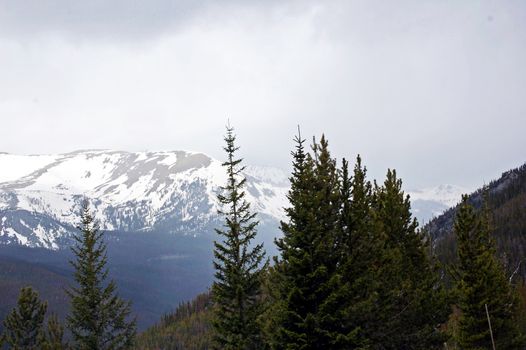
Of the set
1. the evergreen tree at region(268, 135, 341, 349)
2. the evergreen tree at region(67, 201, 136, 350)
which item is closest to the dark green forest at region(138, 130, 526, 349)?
the evergreen tree at region(268, 135, 341, 349)

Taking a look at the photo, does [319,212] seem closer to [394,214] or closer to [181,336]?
[394,214]

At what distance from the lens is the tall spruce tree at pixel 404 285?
27797mm

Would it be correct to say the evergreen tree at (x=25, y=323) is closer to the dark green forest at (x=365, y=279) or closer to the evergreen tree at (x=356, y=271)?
the dark green forest at (x=365, y=279)

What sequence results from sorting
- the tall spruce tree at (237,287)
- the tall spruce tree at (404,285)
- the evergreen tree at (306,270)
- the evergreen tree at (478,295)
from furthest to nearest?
the evergreen tree at (478,295) → the tall spruce tree at (237,287) → the tall spruce tree at (404,285) → the evergreen tree at (306,270)

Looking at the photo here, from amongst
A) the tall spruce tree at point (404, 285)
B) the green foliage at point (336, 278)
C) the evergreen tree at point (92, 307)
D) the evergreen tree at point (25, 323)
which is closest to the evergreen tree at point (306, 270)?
the green foliage at point (336, 278)

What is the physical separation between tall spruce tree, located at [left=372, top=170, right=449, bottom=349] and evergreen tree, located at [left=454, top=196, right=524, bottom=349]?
3680 mm

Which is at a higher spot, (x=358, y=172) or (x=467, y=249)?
(x=358, y=172)

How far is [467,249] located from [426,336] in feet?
33.7

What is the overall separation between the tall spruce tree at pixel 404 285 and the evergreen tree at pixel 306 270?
14.9ft

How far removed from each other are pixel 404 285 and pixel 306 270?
779 cm

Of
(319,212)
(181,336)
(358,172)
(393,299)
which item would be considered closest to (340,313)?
(319,212)

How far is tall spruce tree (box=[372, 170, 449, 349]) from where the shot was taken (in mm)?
27797

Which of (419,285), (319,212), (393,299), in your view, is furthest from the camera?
Result: (419,285)

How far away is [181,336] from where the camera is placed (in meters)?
196
